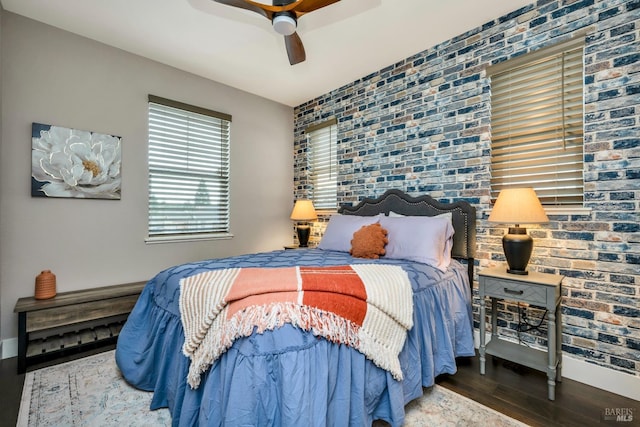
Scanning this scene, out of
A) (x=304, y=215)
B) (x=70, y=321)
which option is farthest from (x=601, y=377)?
(x=70, y=321)

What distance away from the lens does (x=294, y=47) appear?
7.76 feet

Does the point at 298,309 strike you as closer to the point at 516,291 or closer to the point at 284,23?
the point at 516,291

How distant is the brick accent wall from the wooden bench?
2.92m

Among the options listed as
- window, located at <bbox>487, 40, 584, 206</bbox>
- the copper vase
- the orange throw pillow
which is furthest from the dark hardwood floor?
window, located at <bbox>487, 40, 584, 206</bbox>

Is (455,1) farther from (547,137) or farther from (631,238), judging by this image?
(631,238)

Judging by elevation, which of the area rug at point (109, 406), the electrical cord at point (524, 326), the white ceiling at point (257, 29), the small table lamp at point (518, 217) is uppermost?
the white ceiling at point (257, 29)

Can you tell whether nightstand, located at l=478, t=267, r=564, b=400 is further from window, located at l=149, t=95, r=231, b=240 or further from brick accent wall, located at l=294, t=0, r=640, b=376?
window, located at l=149, t=95, r=231, b=240

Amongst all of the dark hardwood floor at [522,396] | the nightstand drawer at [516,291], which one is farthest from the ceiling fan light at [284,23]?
the dark hardwood floor at [522,396]

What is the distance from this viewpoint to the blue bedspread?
46.7 inches

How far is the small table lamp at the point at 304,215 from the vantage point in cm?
407

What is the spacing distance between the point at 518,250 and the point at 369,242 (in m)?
1.12

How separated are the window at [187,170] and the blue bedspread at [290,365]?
1452 millimetres

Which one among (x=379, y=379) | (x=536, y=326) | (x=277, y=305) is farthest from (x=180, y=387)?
(x=536, y=326)

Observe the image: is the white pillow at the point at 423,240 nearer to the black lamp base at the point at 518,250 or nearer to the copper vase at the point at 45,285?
the black lamp base at the point at 518,250
